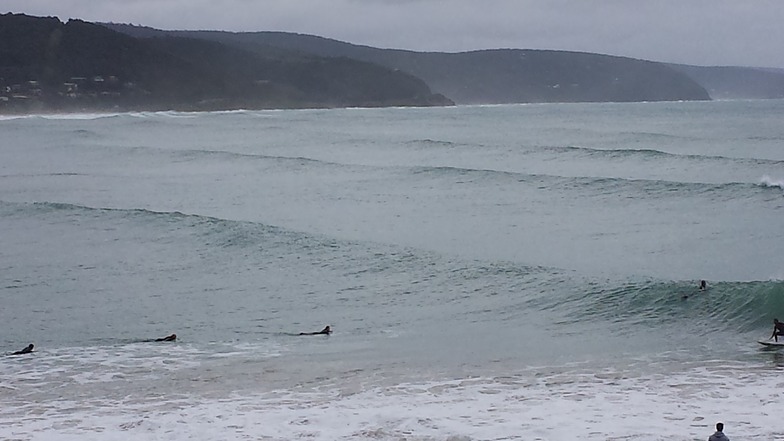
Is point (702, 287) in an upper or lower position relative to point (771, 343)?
upper

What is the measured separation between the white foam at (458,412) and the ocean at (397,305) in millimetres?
47

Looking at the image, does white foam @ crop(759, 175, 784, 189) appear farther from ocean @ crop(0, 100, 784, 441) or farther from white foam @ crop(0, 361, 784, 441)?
white foam @ crop(0, 361, 784, 441)

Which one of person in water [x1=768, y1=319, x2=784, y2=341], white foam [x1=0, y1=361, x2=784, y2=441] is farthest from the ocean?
person in water [x1=768, y1=319, x2=784, y2=341]

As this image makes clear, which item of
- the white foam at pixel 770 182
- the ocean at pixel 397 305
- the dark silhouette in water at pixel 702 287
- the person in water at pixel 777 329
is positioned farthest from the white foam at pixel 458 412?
the white foam at pixel 770 182

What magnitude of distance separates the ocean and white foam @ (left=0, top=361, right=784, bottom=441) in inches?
1.9

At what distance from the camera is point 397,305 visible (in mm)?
19906

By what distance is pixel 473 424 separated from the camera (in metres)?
11.7

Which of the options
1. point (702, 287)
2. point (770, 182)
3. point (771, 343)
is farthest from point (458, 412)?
point (770, 182)

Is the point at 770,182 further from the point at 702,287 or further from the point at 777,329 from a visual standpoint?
the point at 777,329

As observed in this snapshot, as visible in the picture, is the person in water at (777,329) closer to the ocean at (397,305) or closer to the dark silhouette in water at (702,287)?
the ocean at (397,305)

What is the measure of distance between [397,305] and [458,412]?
774cm

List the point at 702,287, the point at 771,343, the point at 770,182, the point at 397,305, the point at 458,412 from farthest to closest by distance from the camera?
the point at 770,182 < the point at 397,305 < the point at 702,287 < the point at 771,343 < the point at 458,412

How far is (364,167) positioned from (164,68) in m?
98.6

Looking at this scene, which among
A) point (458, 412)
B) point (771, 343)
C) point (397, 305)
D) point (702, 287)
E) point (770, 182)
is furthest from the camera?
point (770, 182)
